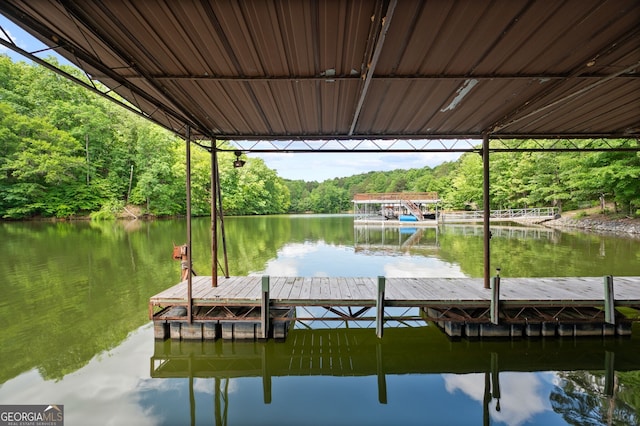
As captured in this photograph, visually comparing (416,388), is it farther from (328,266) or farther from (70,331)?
(328,266)

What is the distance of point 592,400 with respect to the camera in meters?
3.93

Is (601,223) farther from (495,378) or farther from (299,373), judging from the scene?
(299,373)

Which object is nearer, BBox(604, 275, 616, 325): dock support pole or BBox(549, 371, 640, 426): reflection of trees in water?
BBox(549, 371, 640, 426): reflection of trees in water

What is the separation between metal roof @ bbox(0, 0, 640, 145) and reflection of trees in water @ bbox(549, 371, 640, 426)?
413 centimetres

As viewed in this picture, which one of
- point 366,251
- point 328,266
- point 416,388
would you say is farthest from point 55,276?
point 366,251

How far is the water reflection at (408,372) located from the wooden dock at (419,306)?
0.25 meters

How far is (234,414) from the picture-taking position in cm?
376

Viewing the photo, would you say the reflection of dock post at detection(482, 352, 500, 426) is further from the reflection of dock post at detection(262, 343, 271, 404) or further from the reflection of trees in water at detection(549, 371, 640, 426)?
the reflection of dock post at detection(262, 343, 271, 404)

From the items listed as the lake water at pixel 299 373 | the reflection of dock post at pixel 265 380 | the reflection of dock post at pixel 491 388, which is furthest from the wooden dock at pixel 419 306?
the reflection of dock post at pixel 491 388

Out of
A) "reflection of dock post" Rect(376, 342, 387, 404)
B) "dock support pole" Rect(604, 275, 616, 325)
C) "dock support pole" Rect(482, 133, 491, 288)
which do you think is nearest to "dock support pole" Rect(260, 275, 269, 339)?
"reflection of dock post" Rect(376, 342, 387, 404)

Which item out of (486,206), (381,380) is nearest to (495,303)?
(486,206)

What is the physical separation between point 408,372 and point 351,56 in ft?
15.3

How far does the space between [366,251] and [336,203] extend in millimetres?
66132

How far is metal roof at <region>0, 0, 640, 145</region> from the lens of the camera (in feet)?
8.93
